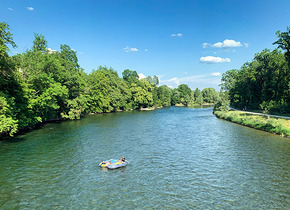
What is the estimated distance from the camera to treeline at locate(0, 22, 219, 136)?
34750 mm

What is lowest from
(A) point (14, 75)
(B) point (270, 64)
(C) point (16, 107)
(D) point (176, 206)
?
(D) point (176, 206)

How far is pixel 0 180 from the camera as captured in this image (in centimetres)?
1992

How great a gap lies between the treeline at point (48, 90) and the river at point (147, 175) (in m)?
8.29

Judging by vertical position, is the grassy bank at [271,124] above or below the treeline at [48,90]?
below

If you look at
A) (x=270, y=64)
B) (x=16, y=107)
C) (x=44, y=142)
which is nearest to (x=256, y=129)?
(x=270, y=64)

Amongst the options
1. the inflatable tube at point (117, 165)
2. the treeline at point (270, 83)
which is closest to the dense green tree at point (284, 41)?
the treeline at point (270, 83)

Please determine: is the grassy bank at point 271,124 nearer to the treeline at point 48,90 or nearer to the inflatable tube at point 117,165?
the inflatable tube at point 117,165

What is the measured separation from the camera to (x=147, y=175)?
2166 cm

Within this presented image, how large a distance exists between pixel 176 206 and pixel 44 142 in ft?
96.7

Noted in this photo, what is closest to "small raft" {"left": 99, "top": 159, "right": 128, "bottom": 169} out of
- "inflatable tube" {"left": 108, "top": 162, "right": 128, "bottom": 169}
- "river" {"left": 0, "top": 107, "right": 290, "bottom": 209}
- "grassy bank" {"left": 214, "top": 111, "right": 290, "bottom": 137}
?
"inflatable tube" {"left": 108, "top": 162, "right": 128, "bottom": 169}

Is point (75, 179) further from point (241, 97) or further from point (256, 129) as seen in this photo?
point (241, 97)

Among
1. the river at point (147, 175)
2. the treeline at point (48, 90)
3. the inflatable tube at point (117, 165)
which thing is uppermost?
the treeline at point (48, 90)

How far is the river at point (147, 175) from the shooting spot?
639 inches

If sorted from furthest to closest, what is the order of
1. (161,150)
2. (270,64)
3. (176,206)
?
(270,64) < (161,150) < (176,206)
